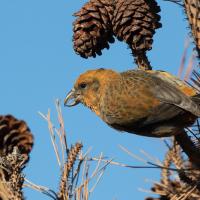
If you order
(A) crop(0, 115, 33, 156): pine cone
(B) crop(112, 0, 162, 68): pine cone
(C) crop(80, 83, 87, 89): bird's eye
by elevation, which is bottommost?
(A) crop(0, 115, 33, 156): pine cone

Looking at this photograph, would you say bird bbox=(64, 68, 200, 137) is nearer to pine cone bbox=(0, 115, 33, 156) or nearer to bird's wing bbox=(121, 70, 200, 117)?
bird's wing bbox=(121, 70, 200, 117)

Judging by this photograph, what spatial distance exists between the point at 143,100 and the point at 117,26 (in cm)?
37

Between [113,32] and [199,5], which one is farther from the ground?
[113,32]

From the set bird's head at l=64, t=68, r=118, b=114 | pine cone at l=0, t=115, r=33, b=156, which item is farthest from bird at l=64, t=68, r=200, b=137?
pine cone at l=0, t=115, r=33, b=156

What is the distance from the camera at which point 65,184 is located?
5.85ft

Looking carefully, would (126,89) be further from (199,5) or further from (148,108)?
(199,5)

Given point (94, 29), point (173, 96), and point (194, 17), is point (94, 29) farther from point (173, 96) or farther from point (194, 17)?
point (194, 17)

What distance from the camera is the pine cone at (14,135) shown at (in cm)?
273

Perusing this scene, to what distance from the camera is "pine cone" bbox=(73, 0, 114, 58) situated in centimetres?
235

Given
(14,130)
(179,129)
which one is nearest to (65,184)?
(179,129)

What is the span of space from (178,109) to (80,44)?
514 mm

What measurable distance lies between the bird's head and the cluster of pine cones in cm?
27

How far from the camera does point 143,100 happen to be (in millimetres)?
2383

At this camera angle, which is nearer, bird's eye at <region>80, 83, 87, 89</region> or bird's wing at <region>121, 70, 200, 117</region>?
bird's wing at <region>121, 70, 200, 117</region>
